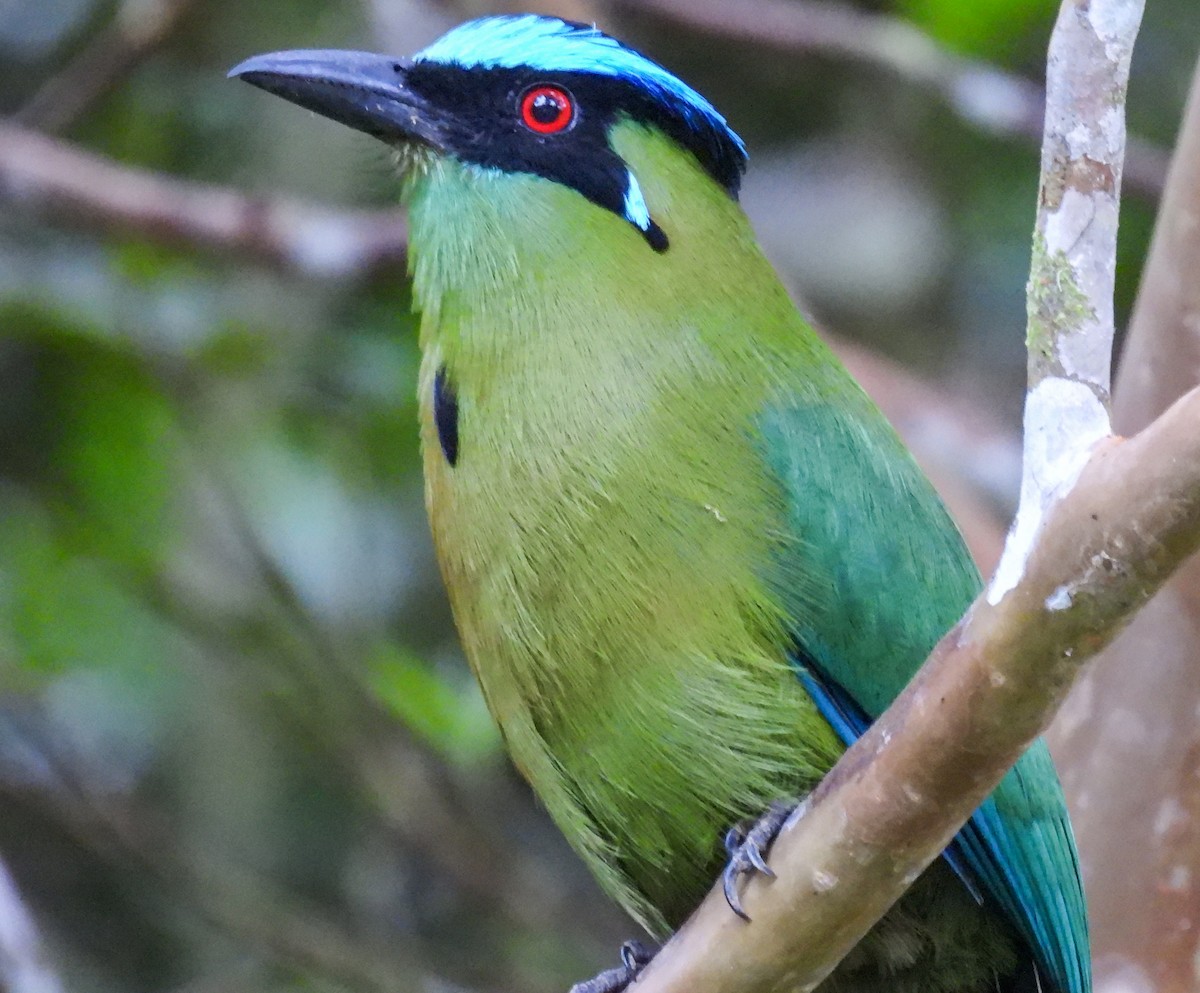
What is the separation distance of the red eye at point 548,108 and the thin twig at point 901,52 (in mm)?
1937

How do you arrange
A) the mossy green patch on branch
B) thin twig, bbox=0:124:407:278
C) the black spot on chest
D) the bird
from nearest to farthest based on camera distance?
the mossy green patch on branch
the bird
the black spot on chest
thin twig, bbox=0:124:407:278

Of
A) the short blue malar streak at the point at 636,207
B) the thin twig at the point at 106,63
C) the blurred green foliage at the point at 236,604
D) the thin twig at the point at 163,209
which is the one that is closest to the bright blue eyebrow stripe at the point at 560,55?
the short blue malar streak at the point at 636,207

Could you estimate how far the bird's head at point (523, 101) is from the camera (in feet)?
8.25

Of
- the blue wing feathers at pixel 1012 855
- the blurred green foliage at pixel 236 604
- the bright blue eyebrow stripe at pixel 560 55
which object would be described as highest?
the bright blue eyebrow stripe at pixel 560 55

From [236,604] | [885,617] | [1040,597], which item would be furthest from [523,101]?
[236,604]

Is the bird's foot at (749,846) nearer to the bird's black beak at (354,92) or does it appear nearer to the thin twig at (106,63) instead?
the bird's black beak at (354,92)

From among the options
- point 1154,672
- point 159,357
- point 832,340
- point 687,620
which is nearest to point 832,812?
point 687,620

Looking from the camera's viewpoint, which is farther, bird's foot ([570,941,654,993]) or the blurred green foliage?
the blurred green foliage

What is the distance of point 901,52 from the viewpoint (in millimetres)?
4422

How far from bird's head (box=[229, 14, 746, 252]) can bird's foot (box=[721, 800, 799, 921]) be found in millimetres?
818

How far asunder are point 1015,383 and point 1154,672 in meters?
2.56

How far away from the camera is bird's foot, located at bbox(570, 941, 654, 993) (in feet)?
8.35

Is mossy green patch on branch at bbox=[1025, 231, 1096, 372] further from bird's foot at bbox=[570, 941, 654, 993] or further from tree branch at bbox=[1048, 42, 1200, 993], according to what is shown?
bird's foot at bbox=[570, 941, 654, 993]

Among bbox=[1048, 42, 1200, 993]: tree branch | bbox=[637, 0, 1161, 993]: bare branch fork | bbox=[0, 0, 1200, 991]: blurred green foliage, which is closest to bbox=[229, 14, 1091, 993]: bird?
bbox=[637, 0, 1161, 993]: bare branch fork
